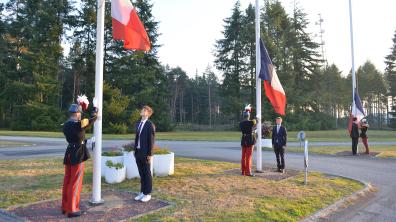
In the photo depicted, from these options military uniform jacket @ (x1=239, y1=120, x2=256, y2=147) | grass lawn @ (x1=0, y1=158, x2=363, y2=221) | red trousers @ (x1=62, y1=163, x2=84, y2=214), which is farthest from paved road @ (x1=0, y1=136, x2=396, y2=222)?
red trousers @ (x1=62, y1=163, x2=84, y2=214)

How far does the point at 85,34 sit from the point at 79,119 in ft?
151

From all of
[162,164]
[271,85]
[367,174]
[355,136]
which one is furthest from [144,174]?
[355,136]

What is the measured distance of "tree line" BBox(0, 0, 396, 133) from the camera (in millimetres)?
47062

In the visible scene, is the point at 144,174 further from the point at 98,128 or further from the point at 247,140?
the point at 247,140

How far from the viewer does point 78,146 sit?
22.0ft

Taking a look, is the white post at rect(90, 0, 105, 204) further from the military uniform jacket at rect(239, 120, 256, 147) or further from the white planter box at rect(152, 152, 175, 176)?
the military uniform jacket at rect(239, 120, 256, 147)

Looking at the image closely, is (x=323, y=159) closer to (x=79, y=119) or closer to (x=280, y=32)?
(x=79, y=119)

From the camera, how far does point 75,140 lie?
→ 22.0 feet

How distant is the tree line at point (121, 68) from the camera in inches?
1853

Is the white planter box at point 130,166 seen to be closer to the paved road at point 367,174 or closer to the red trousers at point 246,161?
the red trousers at point 246,161

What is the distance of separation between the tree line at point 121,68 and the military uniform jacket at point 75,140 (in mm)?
36793

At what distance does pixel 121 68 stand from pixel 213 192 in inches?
1644

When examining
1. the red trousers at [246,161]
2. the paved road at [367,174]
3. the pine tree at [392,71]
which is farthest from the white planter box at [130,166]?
the pine tree at [392,71]

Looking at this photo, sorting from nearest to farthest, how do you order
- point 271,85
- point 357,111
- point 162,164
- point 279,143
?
point 162,164, point 271,85, point 279,143, point 357,111
